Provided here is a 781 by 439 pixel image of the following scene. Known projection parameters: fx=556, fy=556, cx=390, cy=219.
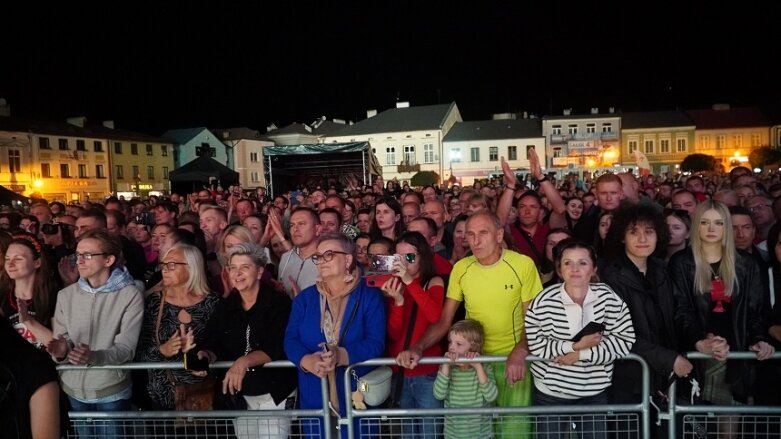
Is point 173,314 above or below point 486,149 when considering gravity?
below

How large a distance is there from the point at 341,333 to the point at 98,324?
1.61 meters

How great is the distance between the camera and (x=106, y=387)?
3652 mm

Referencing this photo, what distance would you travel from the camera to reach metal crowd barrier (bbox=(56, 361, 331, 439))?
339 centimetres

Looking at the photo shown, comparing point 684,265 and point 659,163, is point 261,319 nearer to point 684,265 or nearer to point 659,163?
point 684,265

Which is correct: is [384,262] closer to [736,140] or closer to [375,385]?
[375,385]

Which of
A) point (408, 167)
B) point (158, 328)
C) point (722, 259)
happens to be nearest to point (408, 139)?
point (408, 167)

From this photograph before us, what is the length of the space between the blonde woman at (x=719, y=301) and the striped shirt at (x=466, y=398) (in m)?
1.35

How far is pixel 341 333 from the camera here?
11.4ft

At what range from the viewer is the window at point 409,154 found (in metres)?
56.8

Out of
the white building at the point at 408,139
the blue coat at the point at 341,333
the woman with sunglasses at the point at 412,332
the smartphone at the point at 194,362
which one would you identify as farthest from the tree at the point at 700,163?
the smartphone at the point at 194,362

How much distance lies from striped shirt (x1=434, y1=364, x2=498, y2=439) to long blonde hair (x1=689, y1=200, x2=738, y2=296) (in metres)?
Answer: 1.59

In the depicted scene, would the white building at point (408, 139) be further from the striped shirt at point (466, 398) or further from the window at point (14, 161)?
the striped shirt at point (466, 398)

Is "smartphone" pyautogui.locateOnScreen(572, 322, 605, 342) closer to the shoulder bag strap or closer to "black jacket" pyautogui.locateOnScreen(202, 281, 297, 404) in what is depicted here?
"black jacket" pyautogui.locateOnScreen(202, 281, 297, 404)

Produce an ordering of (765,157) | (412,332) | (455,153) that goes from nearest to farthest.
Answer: (412,332) < (765,157) < (455,153)
